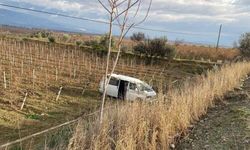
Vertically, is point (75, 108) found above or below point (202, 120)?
below

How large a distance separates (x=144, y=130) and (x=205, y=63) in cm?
3053

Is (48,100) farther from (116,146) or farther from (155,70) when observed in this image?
(155,70)

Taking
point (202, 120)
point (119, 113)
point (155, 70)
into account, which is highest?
point (119, 113)

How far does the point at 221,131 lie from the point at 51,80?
1679 centimetres

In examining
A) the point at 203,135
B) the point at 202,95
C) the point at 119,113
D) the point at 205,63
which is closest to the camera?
the point at 119,113

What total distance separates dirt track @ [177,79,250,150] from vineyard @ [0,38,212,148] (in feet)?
5.56

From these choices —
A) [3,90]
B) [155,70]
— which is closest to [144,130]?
[3,90]

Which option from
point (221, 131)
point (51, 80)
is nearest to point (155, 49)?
point (51, 80)

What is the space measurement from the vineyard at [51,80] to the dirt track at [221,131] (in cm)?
169

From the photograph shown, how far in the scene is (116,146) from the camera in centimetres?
448

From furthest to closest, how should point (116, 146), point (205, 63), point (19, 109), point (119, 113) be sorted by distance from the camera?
point (205, 63) < point (19, 109) < point (119, 113) < point (116, 146)

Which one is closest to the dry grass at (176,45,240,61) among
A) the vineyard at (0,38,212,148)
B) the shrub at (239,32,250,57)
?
the shrub at (239,32,250,57)

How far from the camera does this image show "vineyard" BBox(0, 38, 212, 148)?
13580 mm

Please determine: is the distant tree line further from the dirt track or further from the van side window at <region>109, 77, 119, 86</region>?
the dirt track
